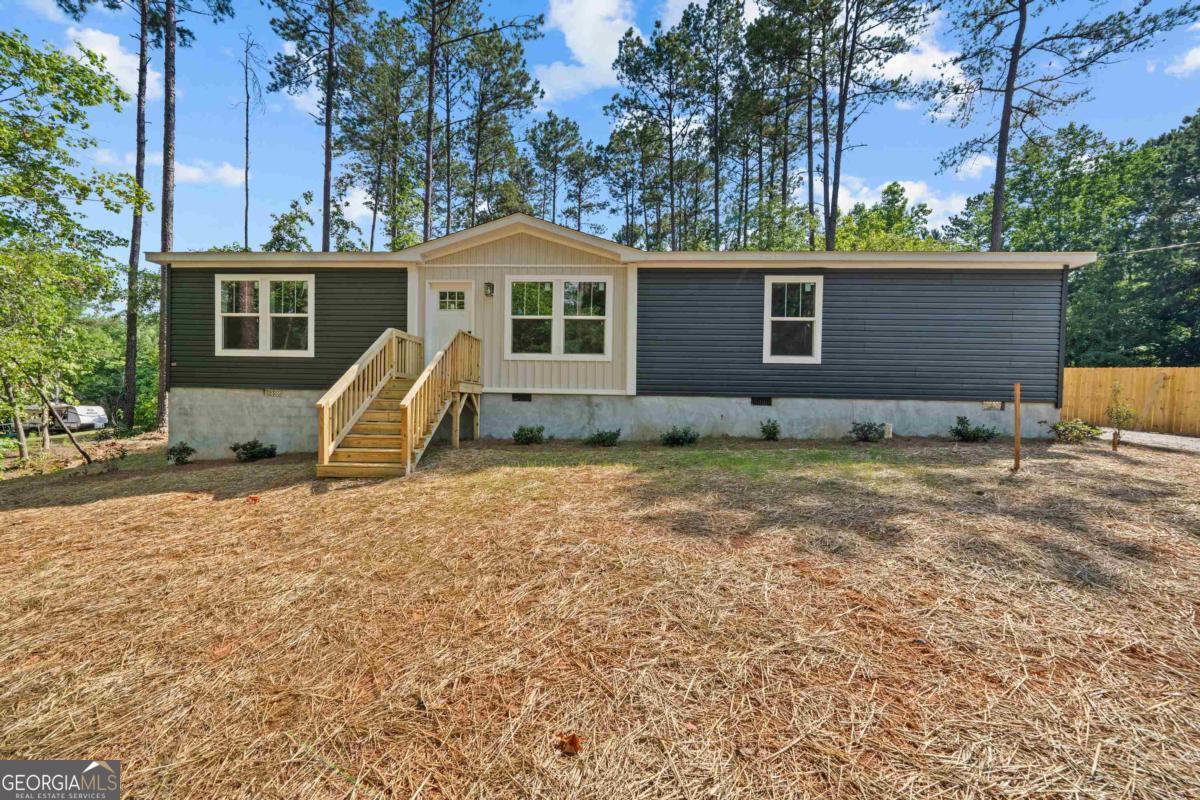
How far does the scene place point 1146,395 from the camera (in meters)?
11.5

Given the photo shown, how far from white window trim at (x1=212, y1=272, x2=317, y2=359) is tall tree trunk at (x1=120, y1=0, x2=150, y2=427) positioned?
7.05 meters

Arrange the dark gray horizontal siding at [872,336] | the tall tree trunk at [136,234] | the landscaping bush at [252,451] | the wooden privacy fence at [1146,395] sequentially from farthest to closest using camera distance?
the tall tree trunk at [136,234] → the wooden privacy fence at [1146,395] → the dark gray horizontal siding at [872,336] → the landscaping bush at [252,451]

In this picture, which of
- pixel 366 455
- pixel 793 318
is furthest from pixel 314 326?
pixel 793 318

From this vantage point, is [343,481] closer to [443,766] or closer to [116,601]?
[116,601]

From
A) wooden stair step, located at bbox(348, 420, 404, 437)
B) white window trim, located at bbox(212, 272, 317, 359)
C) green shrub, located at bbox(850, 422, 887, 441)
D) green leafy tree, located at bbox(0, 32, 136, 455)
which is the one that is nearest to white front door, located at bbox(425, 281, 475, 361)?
white window trim, located at bbox(212, 272, 317, 359)

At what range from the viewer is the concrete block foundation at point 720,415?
826cm

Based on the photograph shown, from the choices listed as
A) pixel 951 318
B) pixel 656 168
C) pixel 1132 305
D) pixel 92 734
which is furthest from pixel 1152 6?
pixel 92 734

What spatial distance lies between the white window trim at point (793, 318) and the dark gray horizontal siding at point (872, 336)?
0.08m

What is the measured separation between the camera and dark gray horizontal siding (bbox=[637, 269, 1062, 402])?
8141 mm

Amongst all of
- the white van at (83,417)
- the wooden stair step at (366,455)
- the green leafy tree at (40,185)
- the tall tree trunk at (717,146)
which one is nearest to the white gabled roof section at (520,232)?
the wooden stair step at (366,455)

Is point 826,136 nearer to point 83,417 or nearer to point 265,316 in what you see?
point 265,316

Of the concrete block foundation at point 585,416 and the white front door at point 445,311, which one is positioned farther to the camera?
the white front door at point 445,311

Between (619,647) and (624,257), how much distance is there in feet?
23.3

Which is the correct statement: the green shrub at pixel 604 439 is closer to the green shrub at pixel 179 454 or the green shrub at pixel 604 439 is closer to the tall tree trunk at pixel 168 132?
the green shrub at pixel 179 454
